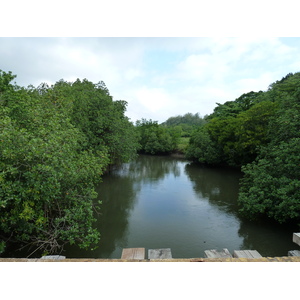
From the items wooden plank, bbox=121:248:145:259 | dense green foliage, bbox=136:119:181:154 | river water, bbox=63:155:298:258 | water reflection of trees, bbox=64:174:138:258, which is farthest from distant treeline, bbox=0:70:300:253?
dense green foliage, bbox=136:119:181:154

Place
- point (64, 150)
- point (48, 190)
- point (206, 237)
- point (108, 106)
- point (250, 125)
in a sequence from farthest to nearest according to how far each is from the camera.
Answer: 1. point (250, 125)
2. point (108, 106)
3. point (206, 237)
4. point (64, 150)
5. point (48, 190)

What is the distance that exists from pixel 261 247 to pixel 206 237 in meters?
1.75

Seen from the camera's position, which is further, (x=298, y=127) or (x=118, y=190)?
(x=118, y=190)

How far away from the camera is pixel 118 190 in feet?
48.3

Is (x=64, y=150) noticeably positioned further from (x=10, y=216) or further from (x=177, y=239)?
(x=177, y=239)

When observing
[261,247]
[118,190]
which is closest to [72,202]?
[261,247]

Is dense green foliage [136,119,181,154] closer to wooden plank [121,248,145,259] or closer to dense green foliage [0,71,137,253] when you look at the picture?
dense green foliage [0,71,137,253]

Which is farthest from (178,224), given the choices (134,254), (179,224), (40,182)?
(134,254)

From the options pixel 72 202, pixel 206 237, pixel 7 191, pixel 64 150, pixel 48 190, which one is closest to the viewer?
pixel 7 191

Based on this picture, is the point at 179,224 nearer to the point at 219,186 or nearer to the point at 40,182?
the point at 40,182

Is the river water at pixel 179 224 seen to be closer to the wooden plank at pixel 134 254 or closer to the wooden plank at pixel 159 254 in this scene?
the wooden plank at pixel 134 254

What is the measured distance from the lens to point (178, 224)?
31.3 ft

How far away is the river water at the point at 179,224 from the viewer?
777cm

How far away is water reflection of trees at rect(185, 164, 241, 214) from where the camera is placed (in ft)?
40.7
